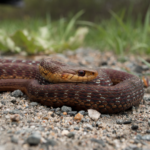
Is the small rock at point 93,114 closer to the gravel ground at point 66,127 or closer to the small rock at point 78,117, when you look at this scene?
the gravel ground at point 66,127

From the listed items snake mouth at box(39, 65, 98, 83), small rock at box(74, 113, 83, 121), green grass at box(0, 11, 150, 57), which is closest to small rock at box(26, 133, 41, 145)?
small rock at box(74, 113, 83, 121)

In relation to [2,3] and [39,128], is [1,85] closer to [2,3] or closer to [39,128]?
[39,128]

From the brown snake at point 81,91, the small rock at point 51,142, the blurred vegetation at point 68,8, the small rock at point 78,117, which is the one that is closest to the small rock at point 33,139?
the small rock at point 51,142

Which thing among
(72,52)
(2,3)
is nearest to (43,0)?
(2,3)

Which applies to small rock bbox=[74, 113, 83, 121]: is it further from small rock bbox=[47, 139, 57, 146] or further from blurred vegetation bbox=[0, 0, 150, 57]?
blurred vegetation bbox=[0, 0, 150, 57]

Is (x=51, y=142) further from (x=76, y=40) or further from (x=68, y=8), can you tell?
(x=68, y=8)
